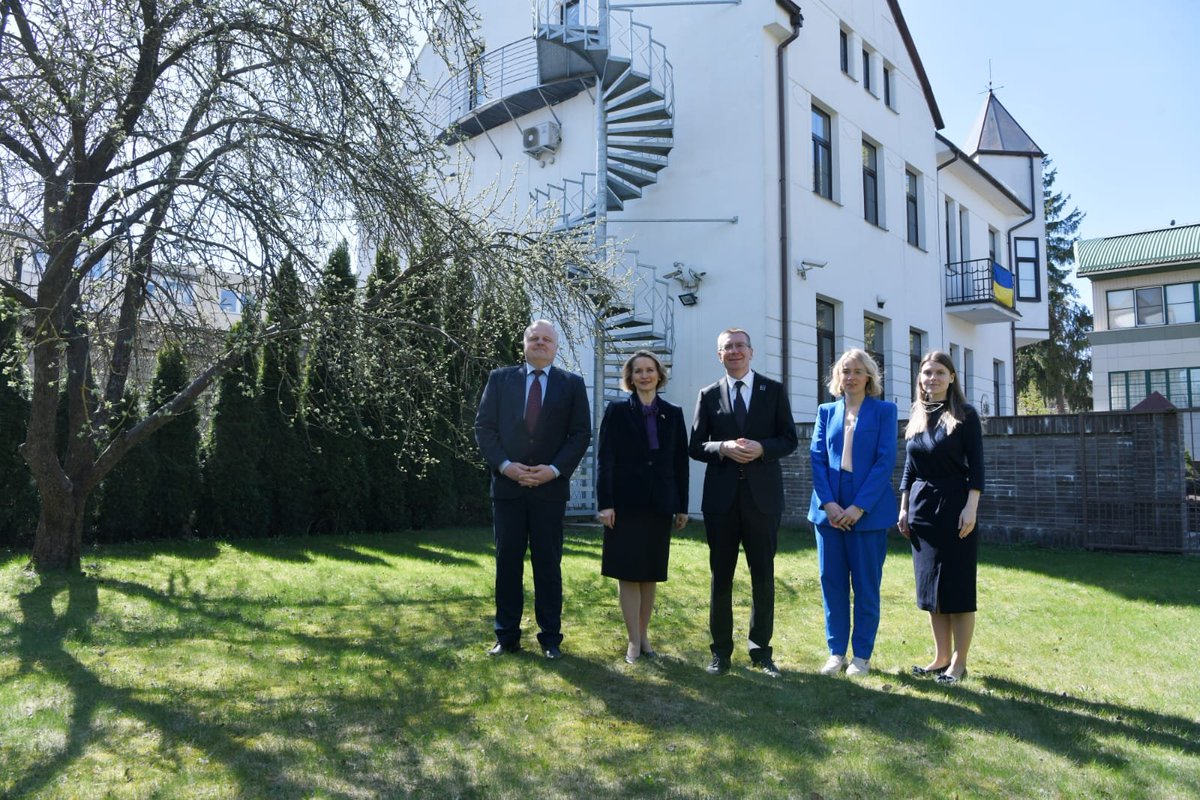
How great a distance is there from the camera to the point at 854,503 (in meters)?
4.55

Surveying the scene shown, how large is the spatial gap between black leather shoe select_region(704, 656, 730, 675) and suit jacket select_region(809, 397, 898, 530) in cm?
90

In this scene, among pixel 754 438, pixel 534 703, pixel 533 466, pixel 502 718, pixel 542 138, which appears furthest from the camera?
pixel 542 138

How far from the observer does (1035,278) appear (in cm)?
2342

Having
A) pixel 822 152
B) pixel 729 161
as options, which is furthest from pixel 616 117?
pixel 822 152

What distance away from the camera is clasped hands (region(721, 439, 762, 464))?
4.49 m

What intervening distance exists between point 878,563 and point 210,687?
334cm

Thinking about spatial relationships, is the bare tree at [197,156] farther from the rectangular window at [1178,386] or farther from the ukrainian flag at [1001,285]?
the rectangular window at [1178,386]

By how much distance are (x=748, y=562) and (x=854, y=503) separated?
24.8 inches

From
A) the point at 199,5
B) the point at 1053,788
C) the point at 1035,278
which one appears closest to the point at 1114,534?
the point at 1053,788

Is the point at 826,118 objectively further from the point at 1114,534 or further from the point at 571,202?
the point at 1114,534

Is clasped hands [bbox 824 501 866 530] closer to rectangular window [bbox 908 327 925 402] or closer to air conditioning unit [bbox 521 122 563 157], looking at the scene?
air conditioning unit [bbox 521 122 563 157]

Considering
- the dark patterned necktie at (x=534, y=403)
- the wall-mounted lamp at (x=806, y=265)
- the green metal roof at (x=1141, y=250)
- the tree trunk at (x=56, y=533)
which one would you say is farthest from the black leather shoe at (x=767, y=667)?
the green metal roof at (x=1141, y=250)

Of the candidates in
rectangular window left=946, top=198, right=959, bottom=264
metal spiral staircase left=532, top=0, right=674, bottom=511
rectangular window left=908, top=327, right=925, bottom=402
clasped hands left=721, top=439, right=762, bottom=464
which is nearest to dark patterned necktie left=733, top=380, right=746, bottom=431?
clasped hands left=721, top=439, right=762, bottom=464

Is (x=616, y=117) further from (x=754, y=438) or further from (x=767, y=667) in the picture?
(x=767, y=667)
